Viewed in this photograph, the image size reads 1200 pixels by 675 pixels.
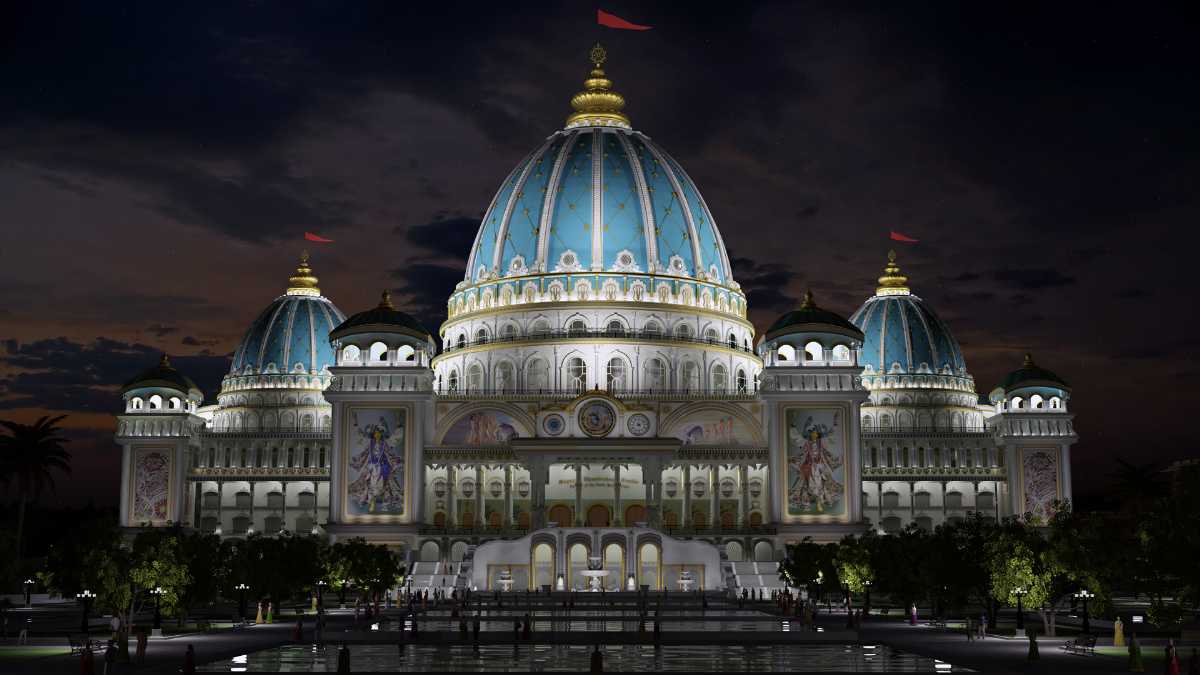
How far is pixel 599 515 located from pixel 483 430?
11237mm

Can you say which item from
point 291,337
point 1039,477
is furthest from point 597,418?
point 291,337

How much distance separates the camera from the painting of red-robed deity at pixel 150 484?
123 m

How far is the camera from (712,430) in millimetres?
117938

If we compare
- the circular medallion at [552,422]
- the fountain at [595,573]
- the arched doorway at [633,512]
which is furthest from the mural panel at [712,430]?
the fountain at [595,573]

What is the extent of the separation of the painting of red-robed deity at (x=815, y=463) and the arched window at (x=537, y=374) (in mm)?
23175

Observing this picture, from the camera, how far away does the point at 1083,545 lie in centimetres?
5719

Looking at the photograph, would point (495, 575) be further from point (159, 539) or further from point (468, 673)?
point (468, 673)

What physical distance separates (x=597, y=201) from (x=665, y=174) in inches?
292

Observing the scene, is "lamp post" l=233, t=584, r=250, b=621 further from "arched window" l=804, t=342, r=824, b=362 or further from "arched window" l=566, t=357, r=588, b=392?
"arched window" l=566, t=357, r=588, b=392

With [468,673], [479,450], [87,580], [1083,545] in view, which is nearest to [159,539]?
[87,580]

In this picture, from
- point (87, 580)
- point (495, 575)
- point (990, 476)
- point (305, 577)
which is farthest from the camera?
point (990, 476)

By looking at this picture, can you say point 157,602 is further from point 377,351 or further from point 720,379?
point 720,379

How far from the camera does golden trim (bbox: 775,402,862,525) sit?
111 meters

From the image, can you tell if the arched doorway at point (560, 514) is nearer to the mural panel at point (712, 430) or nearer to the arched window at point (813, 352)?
the mural panel at point (712, 430)
